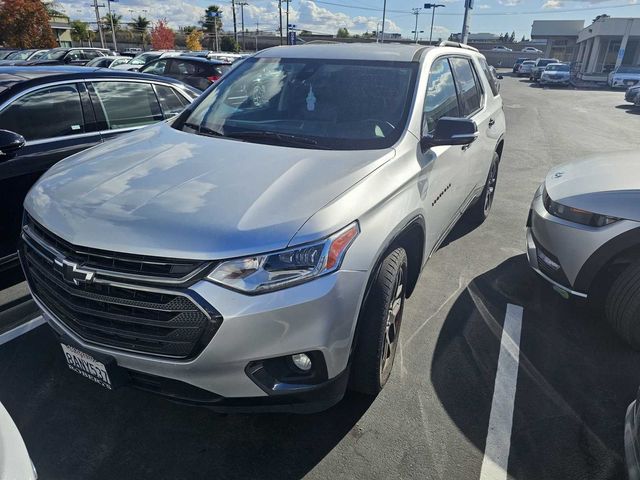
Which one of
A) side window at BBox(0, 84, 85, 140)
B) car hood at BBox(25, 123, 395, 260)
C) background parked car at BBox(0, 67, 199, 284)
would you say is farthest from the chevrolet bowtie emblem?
side window at BBox(0, 84, 85, 140)

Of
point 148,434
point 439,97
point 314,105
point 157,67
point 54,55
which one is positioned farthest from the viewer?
point 54,55

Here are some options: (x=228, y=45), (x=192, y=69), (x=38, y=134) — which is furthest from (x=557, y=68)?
(x=228, y=45)

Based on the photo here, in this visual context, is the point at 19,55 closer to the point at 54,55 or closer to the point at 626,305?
the point at 54,55

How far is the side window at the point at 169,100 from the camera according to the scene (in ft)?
16.3

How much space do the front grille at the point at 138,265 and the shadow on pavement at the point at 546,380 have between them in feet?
5.56

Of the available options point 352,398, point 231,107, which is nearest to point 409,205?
point 352,398

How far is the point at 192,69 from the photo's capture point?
11914 millimetres

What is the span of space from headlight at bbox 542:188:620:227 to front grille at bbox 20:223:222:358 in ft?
8.49

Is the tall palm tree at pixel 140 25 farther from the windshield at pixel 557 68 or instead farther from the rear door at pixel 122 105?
the rear door at pixel 122 105

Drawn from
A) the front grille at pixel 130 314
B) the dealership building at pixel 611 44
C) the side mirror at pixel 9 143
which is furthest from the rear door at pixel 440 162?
the dealership building at pixel 611 44

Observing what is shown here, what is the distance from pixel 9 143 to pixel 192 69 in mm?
9500

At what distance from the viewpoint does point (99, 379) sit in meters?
2.11

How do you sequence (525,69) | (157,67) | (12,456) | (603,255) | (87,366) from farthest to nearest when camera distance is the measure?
(525,69) → (157,67) → (603,255) → (87,366) → (12,456)

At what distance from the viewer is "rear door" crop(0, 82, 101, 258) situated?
3381 mm
